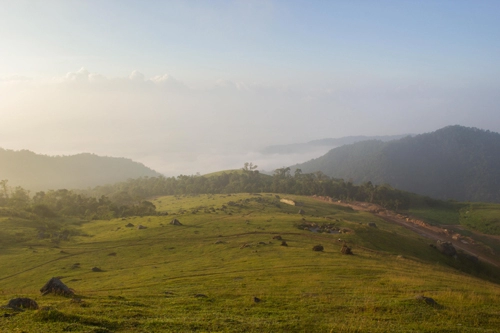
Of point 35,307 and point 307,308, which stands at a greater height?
point 35,307

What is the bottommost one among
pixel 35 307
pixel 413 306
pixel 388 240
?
pixel 388 240

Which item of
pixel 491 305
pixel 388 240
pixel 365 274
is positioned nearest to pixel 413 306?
pixel 491 305

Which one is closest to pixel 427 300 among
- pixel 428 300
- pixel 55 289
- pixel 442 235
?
pixel 428 300

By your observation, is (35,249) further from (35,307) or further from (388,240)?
(388,240)

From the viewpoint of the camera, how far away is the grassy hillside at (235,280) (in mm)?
18594

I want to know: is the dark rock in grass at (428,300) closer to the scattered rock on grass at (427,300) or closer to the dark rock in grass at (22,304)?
the scattered rock on grass at (427,300)

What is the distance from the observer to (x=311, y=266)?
4047 centimetres

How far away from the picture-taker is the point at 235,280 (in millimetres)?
34781

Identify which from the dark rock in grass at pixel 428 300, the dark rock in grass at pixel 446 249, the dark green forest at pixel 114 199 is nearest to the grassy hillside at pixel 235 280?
the dark rock in grass at pixel 428 300

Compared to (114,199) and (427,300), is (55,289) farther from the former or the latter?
(114,199)

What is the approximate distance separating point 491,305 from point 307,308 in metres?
13.9

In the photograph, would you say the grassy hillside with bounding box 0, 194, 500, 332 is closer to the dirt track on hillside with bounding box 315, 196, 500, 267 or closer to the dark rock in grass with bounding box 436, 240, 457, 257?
the dark rock in grass with bounding box 436, 240, 457, 257

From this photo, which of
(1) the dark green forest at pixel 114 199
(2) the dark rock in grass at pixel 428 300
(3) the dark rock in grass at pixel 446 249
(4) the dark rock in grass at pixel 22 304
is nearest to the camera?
(4) the dark rock in grass at pixel 22 304

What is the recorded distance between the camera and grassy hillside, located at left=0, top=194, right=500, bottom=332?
18594mm
